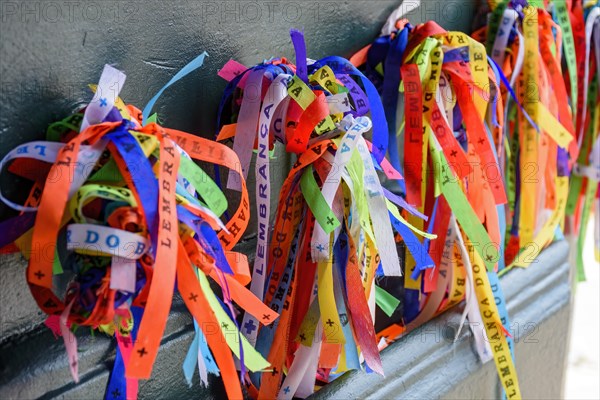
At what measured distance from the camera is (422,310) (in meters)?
1.15

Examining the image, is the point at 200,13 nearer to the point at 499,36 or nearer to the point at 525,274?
the point at 499,36

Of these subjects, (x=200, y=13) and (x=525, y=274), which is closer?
(x=200, y=13)

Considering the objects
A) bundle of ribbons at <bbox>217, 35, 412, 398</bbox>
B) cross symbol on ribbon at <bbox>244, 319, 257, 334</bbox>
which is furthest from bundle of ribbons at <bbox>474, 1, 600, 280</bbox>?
cross symbol on ribbon at <bbox>244, 319, 257, 334</bbox>

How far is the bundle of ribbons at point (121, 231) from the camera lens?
0.63 m

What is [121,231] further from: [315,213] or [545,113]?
[545,113]

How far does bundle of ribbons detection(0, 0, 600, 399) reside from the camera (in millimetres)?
639

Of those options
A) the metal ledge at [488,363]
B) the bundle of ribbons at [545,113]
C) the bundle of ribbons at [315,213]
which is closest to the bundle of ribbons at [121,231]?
the bundle of ribbons at [315,213]

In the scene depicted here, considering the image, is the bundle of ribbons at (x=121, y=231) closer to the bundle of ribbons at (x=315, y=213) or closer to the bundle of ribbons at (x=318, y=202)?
the bundle of ribbons at (x=318, y=202)

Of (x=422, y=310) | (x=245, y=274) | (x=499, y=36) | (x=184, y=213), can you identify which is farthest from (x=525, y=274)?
(x=184, y=213)

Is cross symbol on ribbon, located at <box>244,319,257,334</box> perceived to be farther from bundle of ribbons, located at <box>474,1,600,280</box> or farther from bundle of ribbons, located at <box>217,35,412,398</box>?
bundle of ribbons, located at <box>474,1,600,280</box>

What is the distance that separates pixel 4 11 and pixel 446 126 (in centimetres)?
55

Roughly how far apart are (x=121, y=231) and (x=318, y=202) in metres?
0.25

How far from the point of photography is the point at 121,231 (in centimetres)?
62

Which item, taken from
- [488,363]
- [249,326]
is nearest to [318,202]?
[249,326]
